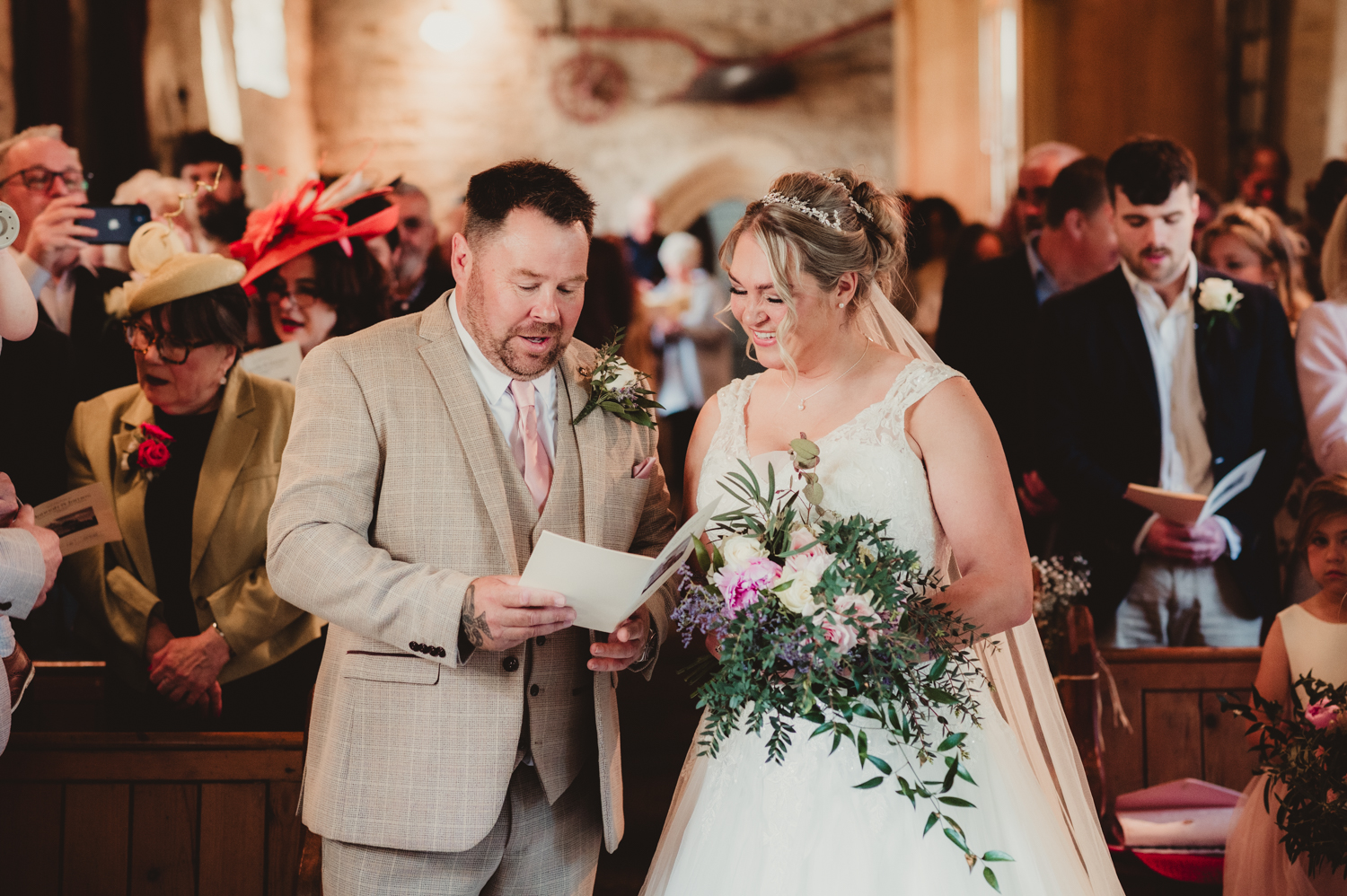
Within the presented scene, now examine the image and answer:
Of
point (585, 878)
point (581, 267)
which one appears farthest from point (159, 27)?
point (585, 878)

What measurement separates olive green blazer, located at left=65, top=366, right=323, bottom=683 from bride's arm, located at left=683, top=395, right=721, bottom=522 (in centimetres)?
115

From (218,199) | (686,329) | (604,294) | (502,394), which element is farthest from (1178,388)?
(686,329)

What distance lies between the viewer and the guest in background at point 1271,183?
5.98 meters

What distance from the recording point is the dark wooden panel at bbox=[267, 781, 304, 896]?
265 cm

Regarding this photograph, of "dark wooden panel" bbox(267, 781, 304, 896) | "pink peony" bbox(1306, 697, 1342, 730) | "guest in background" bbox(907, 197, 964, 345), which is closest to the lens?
"pink peony" bbox(1306, 697, 1342, 730)

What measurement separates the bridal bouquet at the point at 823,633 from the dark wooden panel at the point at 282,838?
46.1 inches

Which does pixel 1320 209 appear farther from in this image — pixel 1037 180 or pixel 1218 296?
pixel 1218 296

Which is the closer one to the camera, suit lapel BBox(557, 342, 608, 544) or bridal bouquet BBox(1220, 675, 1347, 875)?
suit lapel BBox(557, 342, 608, 544)

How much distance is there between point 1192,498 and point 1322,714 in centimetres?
108

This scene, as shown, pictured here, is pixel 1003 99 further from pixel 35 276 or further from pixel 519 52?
pixel 35 276

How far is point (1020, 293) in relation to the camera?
434 centimetres

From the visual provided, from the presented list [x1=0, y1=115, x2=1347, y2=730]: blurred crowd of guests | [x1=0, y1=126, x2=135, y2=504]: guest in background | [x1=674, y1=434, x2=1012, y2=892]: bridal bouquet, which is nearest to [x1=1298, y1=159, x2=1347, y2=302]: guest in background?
[x1=0, y1=115, x2=1347, y2=730]: blurred crowd of guests

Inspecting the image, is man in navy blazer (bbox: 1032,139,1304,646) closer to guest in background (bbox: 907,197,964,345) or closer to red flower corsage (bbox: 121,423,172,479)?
guest in background (bbox: 907,197,964,345)

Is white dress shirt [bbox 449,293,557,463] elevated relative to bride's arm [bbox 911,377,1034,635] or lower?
elevated
